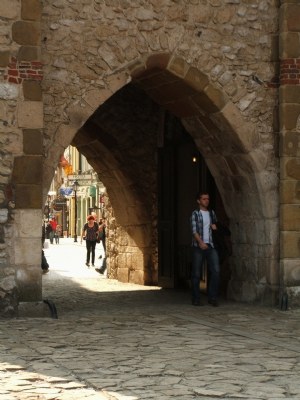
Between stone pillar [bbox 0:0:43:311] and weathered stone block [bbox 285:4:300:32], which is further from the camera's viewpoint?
weathered stone block [bbox 285:4:300:32]

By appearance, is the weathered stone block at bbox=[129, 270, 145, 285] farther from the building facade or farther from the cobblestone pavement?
the cobblestone pavement

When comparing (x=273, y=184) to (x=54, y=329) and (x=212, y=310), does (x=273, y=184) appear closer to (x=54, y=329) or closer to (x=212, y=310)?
(x=212, y=310)

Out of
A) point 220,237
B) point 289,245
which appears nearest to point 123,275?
point 220,237

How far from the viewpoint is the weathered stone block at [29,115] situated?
30.8 ft

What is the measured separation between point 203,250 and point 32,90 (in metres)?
2.95

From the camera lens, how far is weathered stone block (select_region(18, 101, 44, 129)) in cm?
938

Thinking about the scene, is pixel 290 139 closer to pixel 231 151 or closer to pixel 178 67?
pixel 231 151

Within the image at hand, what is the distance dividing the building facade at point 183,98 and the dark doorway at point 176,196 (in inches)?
5.1

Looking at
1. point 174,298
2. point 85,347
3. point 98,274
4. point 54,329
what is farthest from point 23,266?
point 98,274

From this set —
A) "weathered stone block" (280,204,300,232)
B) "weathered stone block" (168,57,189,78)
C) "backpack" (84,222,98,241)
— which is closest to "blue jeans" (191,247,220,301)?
"weathered stone block" (280,204,300,232)

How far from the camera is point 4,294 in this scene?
360 inches

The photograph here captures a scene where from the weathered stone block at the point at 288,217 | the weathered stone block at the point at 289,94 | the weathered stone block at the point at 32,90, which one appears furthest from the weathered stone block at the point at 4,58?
the weathered stone block at the point at 288,217

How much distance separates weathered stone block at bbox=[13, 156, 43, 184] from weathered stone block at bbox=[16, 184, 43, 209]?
2.5 inches

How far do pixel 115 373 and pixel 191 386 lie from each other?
0.67 metres
